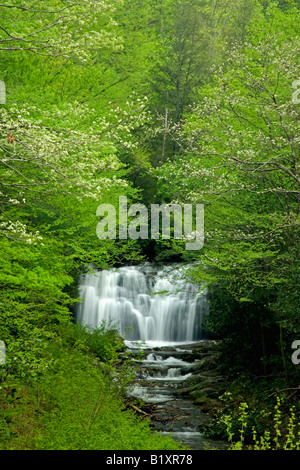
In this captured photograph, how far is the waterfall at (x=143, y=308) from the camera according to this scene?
22.8 metres

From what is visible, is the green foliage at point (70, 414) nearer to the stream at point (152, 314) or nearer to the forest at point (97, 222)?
the forest at point (97, 222)

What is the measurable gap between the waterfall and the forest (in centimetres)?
517

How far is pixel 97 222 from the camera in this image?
50.7 feet

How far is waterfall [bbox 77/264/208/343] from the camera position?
22.8 meters

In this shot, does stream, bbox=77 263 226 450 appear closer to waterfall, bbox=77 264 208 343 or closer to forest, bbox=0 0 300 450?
waterfall, bbox=77 264 208 343

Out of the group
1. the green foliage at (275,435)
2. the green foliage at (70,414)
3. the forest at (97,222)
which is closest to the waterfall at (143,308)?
the forest at (97,222)

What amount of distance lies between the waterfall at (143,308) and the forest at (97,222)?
5173mm

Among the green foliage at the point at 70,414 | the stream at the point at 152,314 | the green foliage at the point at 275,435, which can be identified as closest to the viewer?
the green foliage at the point at 275,435

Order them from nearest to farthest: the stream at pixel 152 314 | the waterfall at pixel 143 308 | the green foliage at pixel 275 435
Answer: the green foliage at pixel 275 435 < the stream at pixel 152 314 < the waterfall at pixel 143 308

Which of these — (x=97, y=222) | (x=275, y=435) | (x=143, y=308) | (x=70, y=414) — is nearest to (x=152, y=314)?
(x=143, y=308)

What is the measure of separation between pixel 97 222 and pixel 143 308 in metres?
9.42
